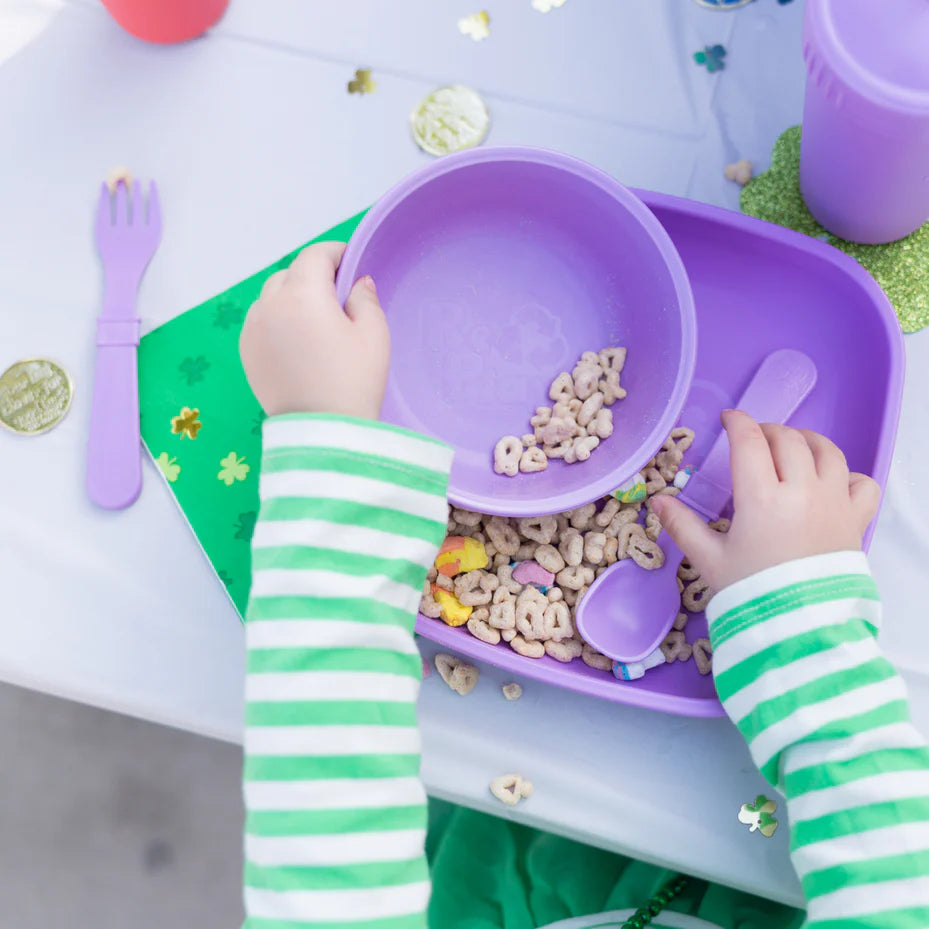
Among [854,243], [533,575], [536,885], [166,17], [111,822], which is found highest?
[166,17]

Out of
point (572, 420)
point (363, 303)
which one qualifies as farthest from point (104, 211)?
point (572, 420)

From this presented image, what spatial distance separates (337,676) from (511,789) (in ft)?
0.53

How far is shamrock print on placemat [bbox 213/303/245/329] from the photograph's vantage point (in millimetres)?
582

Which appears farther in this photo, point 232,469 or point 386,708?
point 232,469

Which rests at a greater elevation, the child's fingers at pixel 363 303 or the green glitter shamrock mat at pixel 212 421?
the child's fingers at pixel 363 303

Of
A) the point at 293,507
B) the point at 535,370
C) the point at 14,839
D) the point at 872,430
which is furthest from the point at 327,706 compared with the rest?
the point at 14,839

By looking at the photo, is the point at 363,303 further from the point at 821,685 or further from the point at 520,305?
the point at 821,685

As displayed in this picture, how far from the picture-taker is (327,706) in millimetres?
442

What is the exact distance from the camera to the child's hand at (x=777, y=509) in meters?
0.49

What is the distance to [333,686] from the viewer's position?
44 centimetres

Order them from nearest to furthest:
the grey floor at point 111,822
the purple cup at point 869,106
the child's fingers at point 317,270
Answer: the purple cup at point 869,106
the child's fingers at point 317,270
the grey floor at point 111,822

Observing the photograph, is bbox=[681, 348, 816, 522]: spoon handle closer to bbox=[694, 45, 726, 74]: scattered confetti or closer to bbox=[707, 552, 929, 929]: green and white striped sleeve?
bbox=[707, 552, 929, 929]: green and white striped sleeve

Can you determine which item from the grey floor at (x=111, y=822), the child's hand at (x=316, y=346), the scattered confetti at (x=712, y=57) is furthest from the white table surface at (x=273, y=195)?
the grey floor at (x=111, y=822)

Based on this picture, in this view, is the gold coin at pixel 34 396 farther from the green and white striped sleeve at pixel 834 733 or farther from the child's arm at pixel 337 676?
the green and white striped sleeve at pixel 834 733
